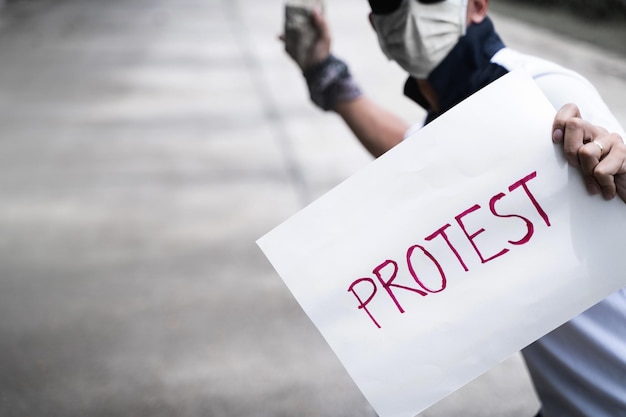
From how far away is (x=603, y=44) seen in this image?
10555 mm

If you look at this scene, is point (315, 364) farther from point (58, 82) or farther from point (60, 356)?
point (58, 82)

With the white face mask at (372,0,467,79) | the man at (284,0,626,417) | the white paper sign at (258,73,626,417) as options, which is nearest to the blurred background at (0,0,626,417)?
the man at (284,0,626,417)

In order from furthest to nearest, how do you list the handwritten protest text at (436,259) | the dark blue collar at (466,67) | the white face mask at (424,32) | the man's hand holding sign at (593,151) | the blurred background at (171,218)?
the blurred background at (171,218) < the white face mask at (424,32) < the dark blue collar at (466,67) < the handwritten protest text at (436,259) < the man's hand holding sign at (593,151)

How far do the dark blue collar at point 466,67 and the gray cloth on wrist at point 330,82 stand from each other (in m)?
0.38

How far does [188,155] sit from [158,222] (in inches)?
52.5

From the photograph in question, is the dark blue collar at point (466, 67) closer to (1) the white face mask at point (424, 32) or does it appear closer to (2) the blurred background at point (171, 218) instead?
(1) the white face mask at point (424, 32)

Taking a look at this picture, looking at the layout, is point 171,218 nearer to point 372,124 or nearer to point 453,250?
point 372,124

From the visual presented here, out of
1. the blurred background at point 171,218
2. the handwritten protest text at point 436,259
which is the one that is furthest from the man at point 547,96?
the blurred background at point 171,218

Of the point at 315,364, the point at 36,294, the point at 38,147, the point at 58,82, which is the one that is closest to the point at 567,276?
the point at 315,364

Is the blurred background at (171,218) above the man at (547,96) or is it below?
below

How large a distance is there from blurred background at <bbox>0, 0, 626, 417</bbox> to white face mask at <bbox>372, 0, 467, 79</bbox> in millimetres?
1632

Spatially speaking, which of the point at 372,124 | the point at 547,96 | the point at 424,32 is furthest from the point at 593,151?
the point at 372,124

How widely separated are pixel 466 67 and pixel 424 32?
0.56 feet

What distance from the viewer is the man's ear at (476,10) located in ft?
6.62
